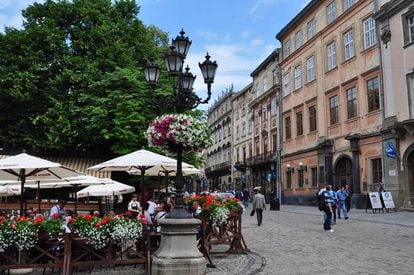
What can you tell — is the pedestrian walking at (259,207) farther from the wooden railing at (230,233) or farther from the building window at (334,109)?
the building window at (334,109)

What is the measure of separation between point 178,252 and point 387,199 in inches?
696

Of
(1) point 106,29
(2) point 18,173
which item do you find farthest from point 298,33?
(2) point 18,173

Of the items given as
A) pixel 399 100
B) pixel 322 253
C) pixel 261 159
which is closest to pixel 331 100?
pixel 399 100

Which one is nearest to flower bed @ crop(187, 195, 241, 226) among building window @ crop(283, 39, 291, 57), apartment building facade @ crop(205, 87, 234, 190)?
building window @ crop(283, 39, 291, 57)

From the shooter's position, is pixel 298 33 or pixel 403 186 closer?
pixel 403 186

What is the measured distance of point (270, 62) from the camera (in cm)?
4447

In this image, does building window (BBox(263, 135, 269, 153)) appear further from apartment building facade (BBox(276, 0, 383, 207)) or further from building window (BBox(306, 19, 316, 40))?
building window (BBox(306, 19, 316, 40))

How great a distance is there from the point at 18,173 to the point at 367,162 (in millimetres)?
21209

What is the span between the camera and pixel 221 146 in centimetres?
6700

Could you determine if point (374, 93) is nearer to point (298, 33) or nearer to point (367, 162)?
point (367, 162)

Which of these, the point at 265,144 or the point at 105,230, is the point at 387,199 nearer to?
the point at 105,230

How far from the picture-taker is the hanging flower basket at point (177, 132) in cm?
868

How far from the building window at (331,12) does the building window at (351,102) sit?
229 inches

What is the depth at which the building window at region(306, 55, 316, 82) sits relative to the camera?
112 feet
